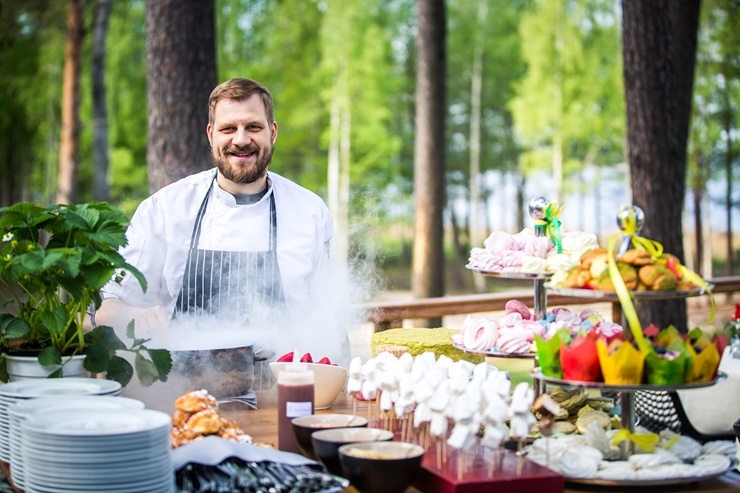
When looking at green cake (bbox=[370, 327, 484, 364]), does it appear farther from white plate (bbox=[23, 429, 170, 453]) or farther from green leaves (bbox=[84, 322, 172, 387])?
white plate (bbox=[23, 429, 170, 453])

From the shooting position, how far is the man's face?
312cm

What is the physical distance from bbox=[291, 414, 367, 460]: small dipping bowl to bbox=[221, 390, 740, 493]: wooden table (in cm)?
14

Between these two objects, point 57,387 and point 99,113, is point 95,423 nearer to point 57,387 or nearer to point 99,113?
point 57,387

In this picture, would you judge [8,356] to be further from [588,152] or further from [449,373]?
[588,152]

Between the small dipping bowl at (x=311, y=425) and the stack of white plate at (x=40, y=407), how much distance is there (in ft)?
1.11

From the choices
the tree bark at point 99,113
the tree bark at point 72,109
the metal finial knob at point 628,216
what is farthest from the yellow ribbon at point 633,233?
the tree bark at point 99,113

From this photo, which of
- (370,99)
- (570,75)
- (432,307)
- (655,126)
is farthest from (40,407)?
(570,75)

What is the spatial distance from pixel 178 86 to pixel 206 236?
2.33 meters

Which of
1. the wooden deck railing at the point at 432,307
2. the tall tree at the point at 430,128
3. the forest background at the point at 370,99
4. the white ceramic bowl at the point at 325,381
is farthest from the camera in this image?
the forest background at the point at 370,99

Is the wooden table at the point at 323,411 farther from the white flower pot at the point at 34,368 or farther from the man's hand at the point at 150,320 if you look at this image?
the white flower pot at the point at 34,368

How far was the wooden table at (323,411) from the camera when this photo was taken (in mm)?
1939

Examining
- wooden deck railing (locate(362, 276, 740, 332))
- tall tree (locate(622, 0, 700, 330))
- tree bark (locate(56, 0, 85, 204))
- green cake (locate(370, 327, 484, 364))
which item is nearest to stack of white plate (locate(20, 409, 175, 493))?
green cake (locate(370, 327, 484, 364))

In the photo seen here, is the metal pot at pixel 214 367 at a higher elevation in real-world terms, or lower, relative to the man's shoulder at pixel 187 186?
lower

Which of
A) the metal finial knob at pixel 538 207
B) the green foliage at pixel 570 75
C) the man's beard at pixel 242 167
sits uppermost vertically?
the green foliage at pixel 570 75
